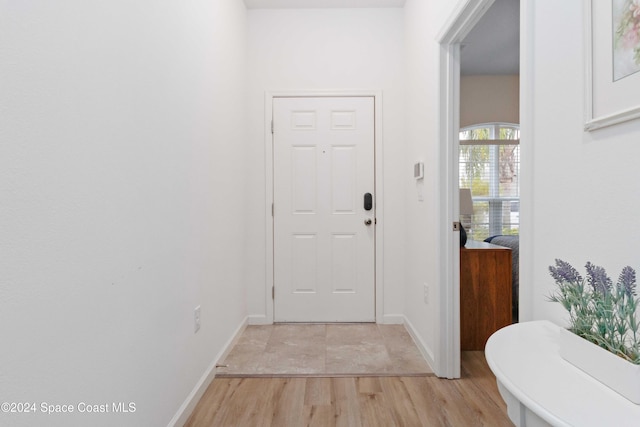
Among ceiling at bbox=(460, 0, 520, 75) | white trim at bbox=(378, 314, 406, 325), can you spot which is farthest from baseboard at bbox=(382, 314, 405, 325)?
ceiling at bbox=(460, 0, 520, 75)

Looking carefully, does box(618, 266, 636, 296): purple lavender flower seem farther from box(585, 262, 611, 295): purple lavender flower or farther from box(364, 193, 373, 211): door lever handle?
box(364, 193, 373, 211): door lever handle

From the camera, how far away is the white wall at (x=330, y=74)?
3148 millimetres

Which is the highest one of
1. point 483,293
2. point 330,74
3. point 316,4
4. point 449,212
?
point 316,4

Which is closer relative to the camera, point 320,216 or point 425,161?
point 425,161

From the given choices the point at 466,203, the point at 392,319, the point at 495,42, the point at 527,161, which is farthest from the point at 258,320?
the point at 495,42

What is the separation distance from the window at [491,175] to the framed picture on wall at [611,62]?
4.29 meters

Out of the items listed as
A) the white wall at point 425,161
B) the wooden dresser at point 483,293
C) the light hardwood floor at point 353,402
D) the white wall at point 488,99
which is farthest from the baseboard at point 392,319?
the white wall at point 488,99

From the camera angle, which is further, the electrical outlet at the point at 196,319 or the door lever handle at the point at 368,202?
the door lever handle at the point at 368,202

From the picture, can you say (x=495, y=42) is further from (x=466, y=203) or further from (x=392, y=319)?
(x=392, y=319)

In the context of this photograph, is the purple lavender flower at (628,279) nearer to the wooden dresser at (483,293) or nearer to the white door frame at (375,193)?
the wooden dresser at (483,293)

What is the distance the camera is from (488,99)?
195 inches

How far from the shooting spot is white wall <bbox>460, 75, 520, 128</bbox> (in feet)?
16.1

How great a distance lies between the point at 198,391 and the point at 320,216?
1.70 m

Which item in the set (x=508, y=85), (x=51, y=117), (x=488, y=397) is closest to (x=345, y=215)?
(x=488, y=397)
